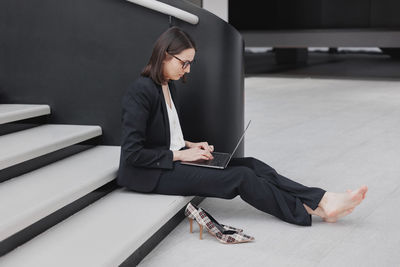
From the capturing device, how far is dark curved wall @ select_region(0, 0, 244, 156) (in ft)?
12.5

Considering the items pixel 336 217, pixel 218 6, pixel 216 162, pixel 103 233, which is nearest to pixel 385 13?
pixel 218 6

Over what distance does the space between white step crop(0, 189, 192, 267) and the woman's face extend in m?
0.69

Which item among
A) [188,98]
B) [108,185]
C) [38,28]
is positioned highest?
[38,28]

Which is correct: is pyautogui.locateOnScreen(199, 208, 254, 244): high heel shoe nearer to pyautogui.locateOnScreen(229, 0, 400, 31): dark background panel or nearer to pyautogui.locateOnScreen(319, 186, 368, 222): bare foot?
pyautogui.locateOnScreen(319, 186, 368, 222): bare foot

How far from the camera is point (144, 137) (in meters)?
3.01

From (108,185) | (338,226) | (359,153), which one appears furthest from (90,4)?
(359,153)

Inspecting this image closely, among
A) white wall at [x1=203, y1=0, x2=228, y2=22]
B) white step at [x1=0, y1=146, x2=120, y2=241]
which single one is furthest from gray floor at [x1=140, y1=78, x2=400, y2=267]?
white wall at [x1=203, y1=0, x2=228, y2=22]

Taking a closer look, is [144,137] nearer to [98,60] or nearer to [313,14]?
[98,60]

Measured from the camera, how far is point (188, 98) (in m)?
3.87

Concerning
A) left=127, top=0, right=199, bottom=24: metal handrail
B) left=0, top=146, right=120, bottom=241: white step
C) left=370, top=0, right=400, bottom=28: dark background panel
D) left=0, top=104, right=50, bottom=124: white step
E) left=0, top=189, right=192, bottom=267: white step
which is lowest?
left=0, top=189, right=192, bottom=267: white step

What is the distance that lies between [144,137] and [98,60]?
3.60ft

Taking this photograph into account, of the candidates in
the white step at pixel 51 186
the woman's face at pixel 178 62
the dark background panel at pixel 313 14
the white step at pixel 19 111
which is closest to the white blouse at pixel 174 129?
the woman's face at pixel 178 62

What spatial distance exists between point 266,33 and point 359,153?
8.56m

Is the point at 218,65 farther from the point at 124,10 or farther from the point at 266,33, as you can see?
the point at 266,33
